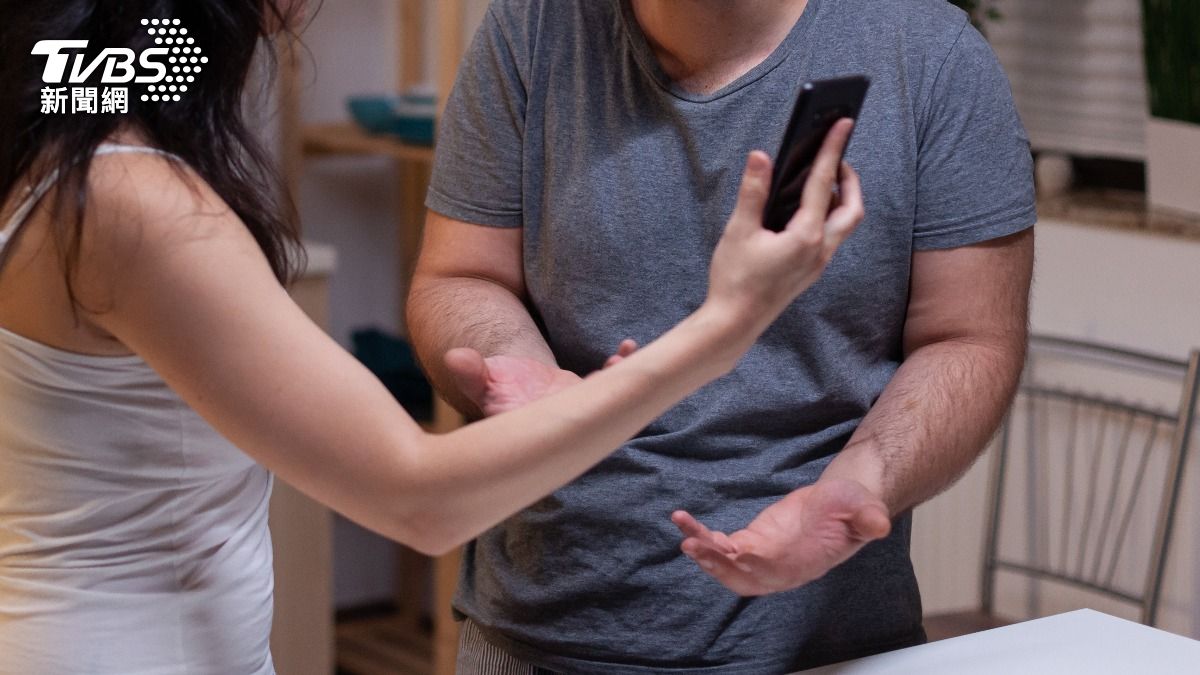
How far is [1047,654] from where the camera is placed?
42.1 inches

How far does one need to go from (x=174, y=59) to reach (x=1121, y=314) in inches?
67.8

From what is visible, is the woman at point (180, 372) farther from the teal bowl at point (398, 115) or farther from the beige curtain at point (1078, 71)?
the teal bowl at point (398, 115)

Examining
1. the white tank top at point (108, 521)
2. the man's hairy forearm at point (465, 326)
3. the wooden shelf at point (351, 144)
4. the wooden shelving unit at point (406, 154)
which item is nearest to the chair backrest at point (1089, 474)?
the wooden shelving unit at point (406, 154)

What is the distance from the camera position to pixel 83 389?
3.09 ft

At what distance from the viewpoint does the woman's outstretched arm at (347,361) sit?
86 cm

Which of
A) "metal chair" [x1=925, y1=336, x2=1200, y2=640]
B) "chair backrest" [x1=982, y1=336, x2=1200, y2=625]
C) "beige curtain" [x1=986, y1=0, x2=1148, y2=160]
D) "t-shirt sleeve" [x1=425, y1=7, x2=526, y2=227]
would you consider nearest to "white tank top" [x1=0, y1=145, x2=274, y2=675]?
"t-shirt sleeve" [x1=425, y1=7, x2=526, y2=227]

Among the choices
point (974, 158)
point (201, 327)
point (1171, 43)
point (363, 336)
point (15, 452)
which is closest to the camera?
point (201, 327)

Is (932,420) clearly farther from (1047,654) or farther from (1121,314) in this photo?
(1121,314)

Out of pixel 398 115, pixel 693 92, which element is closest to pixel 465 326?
pixel 693 92

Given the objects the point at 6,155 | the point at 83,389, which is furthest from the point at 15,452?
the point at 6,155

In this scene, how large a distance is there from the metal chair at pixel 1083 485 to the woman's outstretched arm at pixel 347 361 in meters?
1.35

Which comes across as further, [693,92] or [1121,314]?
[1121,314]

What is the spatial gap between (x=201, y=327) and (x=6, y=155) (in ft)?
0.63

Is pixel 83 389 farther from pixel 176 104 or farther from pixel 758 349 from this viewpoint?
pixel 758 349
